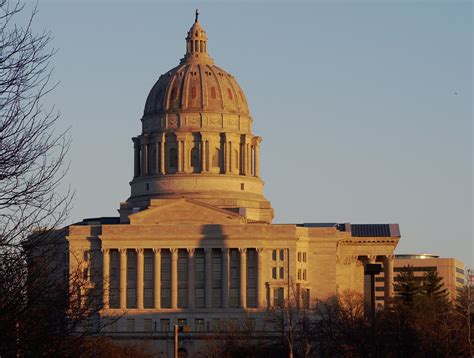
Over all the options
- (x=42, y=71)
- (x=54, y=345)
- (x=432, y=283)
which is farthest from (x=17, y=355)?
(x=432, y=283)

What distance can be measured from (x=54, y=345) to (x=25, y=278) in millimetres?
2786

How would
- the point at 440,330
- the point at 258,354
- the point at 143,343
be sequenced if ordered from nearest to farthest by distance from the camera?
the point at 440,330 → the point at 258,354 → the point at 143,343

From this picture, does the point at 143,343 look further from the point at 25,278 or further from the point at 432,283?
the point at 25,278

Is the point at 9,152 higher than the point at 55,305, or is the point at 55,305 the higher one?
the point at 9,152

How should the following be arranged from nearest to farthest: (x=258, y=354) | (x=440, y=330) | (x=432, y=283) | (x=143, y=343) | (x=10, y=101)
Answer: (x=10, y=101)
(x=440, y=330)
(x=258, y=354)
(x=143, y=343)
(x=432, y=283)

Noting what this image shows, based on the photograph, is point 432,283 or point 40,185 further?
point 432,283

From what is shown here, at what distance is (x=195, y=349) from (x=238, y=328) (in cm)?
544

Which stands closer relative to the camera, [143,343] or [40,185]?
[40,185]

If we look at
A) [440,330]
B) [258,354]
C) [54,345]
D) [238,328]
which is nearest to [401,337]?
[440,330]

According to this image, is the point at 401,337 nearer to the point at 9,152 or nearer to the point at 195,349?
the point at 195,349

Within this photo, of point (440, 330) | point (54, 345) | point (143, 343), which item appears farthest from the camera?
point (143, 343)

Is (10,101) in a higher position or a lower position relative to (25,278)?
higher

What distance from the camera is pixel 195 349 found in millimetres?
190625

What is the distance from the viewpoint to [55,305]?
57.2 meters
